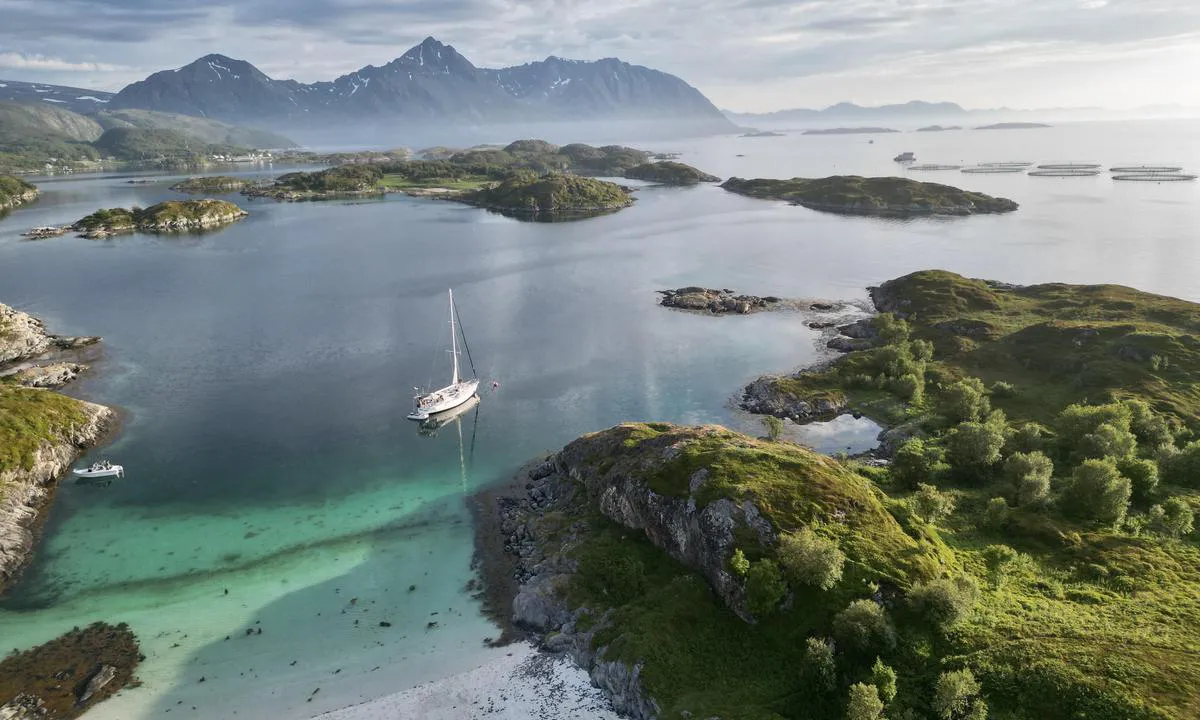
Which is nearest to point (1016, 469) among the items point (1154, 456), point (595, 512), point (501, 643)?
point (1154, 456)

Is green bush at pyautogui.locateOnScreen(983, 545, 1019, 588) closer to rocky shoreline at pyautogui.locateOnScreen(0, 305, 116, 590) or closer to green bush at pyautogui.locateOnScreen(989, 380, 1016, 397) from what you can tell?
green bush at pyautogui.locateOnScreen(989, 380, 1016, 397)

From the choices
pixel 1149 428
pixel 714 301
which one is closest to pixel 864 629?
pixel 1149 428

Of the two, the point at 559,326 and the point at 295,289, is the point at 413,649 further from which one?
the point at 295,289

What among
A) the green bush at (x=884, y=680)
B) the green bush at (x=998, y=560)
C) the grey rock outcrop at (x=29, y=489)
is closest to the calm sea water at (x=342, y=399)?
the grey rock outcrop at (x=29, y=489)

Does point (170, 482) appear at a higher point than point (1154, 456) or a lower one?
lower

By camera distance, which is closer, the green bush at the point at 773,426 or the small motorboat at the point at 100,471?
the small motorboat at the point at 100,471

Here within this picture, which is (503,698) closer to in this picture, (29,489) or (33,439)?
(29,489)

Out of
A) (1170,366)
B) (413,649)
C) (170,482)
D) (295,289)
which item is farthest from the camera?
(295,289)

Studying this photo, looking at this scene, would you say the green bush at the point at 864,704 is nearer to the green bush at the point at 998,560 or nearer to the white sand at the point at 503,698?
the white sand at the point at 503,698
